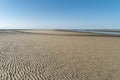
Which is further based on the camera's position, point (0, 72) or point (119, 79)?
point (0, 72)

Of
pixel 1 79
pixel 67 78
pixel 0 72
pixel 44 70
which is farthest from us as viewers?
pixel 44 70

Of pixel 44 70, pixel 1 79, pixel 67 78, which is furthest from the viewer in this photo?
pixel 44 70

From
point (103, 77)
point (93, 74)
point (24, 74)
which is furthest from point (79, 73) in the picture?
point (24, 74)

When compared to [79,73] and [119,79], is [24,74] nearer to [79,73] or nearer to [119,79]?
[79,73]

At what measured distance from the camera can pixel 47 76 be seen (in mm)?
5863

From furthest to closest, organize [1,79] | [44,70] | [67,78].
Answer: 1. [44,70]
2. [67,78]
3. [1,79]

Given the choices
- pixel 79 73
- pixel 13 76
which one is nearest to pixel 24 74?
pixel 13 76

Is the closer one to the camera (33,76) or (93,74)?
(33,76)

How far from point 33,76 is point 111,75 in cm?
480

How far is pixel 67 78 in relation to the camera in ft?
18.7

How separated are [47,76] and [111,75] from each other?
13.1ft

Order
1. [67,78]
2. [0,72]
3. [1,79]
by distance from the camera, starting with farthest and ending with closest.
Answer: [0,72] < [67,78] < [1,79]

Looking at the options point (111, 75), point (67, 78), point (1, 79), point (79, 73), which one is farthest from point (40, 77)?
point (111, 75)

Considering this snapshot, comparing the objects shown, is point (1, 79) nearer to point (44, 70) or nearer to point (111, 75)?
point (44, 70)
